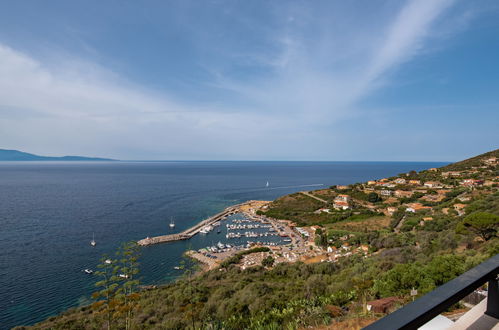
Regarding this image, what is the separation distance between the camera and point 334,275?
1288 cm

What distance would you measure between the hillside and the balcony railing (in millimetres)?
2865

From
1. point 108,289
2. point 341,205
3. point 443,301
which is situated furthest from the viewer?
point 341,205

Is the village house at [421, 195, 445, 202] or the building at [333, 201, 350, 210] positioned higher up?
the village house at [421, 195, 445, 202]

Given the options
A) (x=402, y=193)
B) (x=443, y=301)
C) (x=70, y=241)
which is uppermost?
(x=443, y=301)

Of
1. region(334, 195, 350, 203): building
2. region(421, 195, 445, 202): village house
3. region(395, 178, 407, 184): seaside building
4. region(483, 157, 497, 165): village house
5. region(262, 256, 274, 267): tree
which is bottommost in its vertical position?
region(262, 256, 274, 267): tree

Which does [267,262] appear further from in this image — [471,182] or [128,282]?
[471,182]

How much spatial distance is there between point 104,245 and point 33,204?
31.6m

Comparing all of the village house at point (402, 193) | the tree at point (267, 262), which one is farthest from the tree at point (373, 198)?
the tree at point (267, 262)

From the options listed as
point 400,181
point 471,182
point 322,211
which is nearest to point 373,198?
point 322,211

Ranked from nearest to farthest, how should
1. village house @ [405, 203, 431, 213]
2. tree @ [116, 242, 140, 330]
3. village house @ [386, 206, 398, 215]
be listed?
tree @ [116, 242, 140, 330], village house @ [405, 203, 431, 213], village house @ [386, 206, 398, 215]

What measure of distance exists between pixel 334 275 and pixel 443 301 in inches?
534

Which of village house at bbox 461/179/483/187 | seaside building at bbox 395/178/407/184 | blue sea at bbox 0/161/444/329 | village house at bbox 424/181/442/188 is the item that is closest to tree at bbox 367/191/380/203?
village house at bbox 424/181/442/188

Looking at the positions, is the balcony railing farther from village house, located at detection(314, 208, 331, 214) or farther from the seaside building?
the seaside building

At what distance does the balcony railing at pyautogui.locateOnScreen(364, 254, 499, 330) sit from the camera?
2.59 feet
